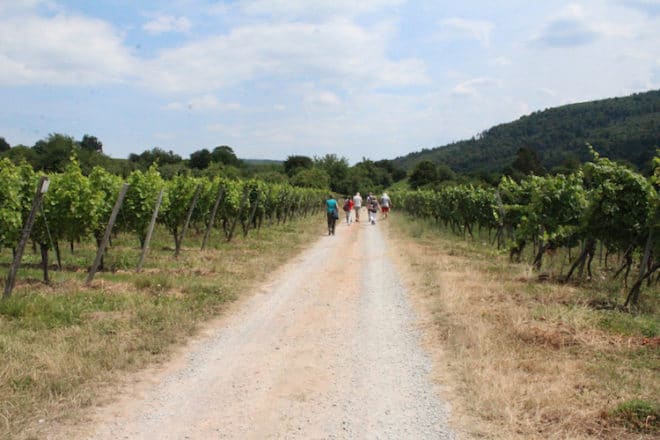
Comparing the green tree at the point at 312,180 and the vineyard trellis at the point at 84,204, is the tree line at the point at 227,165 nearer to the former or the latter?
the green tree at the point at 312,180

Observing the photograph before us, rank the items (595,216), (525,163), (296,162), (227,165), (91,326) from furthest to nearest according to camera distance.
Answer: (296,162) < (525,163) < (227,165) < (595,216) < (91,326)

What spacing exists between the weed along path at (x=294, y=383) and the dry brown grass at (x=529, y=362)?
13.9 inches

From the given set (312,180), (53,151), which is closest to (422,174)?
(312,180)

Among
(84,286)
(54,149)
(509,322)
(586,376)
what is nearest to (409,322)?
(509,322)

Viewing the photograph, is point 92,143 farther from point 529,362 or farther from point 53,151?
point 529,362

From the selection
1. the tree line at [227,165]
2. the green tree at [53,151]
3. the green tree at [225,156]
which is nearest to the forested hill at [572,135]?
the tree line at [227,165]

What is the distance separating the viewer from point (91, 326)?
6.38m

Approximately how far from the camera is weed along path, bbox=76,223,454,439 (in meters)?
3.94

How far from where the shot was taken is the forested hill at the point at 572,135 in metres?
105

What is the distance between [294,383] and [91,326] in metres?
3.00

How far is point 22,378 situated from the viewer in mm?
4668

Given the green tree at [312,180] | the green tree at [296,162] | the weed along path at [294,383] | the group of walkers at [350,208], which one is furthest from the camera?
the green tree at [296,162]

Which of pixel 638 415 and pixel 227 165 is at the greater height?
pixel 227 165

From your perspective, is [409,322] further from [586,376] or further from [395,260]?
[395,260]
